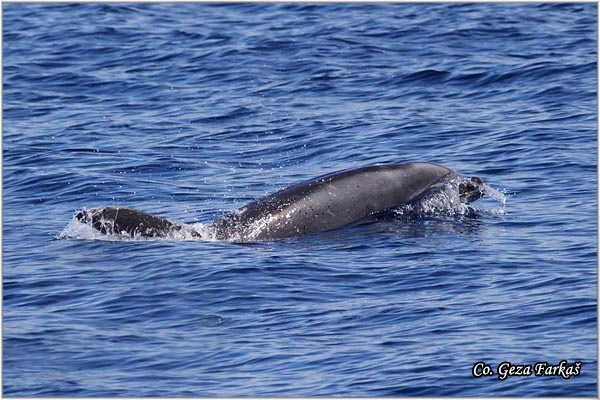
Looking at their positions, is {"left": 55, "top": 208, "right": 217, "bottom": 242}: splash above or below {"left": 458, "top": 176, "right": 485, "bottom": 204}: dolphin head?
above

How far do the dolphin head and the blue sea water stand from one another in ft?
1.01

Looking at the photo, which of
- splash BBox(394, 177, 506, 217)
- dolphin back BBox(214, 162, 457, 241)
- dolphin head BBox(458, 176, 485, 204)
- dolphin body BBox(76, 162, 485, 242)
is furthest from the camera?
dolphin head BBox(458, 176, 485, 204)

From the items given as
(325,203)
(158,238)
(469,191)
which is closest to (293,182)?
(469,191)

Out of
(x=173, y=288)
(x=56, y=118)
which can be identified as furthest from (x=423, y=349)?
(x=56, y=118)

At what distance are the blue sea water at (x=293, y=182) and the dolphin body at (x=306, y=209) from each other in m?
0.34

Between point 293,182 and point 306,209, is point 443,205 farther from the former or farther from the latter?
point 293,182

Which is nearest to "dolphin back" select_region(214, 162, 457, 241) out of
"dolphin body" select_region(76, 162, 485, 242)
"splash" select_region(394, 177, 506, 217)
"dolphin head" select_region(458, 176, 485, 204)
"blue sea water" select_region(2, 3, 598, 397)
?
"dolphin body" select_region(76, 162, 485, 242)

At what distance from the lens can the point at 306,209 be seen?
18.8 metres

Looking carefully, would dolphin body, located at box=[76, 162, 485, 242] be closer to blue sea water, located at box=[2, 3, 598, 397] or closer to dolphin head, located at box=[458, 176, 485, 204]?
blue sea water, located at box=[2, 3, 598, 397]

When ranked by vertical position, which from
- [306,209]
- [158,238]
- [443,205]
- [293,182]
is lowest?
[293,182]

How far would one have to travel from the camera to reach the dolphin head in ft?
66.3

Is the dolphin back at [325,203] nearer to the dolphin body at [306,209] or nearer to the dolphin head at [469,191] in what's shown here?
the dolphin body at [306,209]

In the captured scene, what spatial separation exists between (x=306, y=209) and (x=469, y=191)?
3.15m

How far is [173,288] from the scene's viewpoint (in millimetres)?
15828
